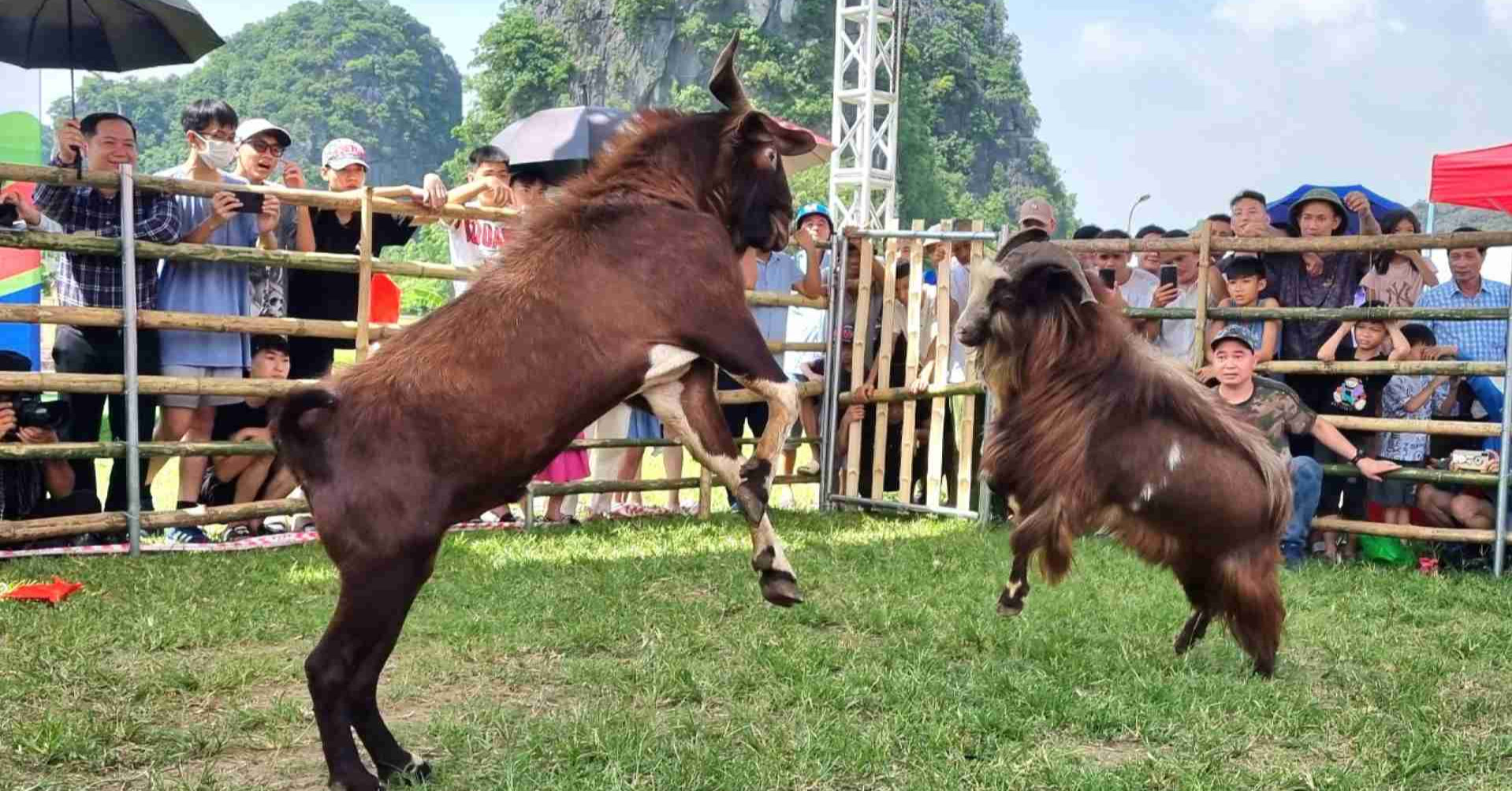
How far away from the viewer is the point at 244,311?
7.58m

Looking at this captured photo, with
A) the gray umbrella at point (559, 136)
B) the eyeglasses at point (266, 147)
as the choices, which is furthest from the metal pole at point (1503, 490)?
the eyeglasses at point (266, 147)

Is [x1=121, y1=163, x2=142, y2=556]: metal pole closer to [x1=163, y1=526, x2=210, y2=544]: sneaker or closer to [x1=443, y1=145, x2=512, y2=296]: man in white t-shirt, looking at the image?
[x1=163, y1=526, x2=210, y2=544]: sneaker

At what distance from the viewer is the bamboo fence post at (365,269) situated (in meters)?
7.70

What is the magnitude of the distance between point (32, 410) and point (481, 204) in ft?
9.38

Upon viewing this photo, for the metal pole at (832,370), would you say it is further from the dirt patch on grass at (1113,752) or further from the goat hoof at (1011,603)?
the dirt patch on grass at (1113,752)

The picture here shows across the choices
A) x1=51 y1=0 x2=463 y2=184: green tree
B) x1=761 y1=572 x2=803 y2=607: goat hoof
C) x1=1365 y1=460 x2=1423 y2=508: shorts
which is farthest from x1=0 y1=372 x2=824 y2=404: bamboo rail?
x1=51 y1=0 x2=463 y2=184: green tree

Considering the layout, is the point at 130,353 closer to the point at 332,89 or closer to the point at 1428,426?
the point at 1428,426

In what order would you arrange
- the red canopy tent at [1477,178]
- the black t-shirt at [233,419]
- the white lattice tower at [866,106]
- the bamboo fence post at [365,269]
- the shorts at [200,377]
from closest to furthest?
the shorts at [200,377]
the bamboo fence post at [365,269]
the black t-shirt at [233,419]
the red canopy tent at [1477,178]
the white lattice tower at [866,106]

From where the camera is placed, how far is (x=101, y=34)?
7738 millimetres

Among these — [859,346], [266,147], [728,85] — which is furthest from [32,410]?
[859,346]

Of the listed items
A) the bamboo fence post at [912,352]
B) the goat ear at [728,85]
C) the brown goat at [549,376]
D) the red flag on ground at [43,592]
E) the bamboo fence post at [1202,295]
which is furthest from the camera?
the bamboo fence post at [912,352]

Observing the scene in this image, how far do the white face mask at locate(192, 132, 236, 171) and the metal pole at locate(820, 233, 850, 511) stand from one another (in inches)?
158

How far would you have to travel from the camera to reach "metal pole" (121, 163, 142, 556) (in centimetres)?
695

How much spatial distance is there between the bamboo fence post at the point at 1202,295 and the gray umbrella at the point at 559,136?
366 centimetres
